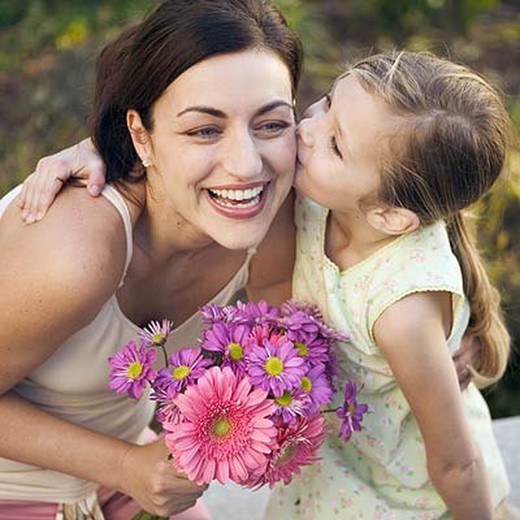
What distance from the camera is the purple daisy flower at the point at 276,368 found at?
7.97ft

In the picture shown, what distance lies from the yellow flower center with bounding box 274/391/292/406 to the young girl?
37 centimetres

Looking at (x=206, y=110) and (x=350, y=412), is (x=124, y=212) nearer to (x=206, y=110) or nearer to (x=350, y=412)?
(x=206, y=110)

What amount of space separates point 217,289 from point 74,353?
469 millimetres

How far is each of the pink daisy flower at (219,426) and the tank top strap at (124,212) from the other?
443mm

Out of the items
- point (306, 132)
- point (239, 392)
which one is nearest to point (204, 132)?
point (306, 132)

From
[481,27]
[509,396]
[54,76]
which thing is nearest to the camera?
[509,396]

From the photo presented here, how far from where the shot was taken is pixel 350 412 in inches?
107

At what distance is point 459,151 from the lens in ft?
8.81

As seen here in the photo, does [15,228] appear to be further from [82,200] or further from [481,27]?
[481,27]

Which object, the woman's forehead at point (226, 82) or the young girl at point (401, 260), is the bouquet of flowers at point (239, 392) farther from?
the woman's forehead at point (226, 82)

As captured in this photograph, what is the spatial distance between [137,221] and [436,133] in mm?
737

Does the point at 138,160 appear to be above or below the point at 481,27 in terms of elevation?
above

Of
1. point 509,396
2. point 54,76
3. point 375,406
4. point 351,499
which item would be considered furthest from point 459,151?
point 54,76

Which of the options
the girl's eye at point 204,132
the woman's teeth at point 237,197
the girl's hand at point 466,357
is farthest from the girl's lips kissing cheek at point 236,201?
the girl's hand at point 466,357
